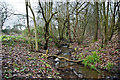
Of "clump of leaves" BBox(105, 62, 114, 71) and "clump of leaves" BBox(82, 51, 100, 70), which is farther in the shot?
"clump of leaves" BBox(82, 51, 100, 70)

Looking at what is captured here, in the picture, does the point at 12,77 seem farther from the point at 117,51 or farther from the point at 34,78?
the point at 117,51

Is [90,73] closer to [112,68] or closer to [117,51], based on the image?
[112,68]

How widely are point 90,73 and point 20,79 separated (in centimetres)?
443

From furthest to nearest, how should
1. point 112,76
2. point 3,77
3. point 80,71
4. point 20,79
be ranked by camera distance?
→ point 80,71 < point 112,76 < point 20,79 < point 3,77

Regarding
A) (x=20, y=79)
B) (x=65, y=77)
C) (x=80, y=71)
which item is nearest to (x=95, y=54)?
(x=80, y=71)

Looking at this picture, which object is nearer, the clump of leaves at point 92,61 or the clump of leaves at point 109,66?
the clump of leaves at point 109,66

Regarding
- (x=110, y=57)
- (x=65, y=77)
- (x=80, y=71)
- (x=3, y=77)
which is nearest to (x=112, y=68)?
(x=110, y=57)

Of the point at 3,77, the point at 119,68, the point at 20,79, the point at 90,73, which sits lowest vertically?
the point at 90,73

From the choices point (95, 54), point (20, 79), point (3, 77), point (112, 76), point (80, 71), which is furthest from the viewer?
point (95, 54)

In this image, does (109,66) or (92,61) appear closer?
Answer: (109,66)

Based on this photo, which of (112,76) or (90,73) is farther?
(90,73)

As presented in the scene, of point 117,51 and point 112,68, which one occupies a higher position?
point 117,51

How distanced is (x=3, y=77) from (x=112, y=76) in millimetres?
5904

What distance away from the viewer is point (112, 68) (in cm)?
616
